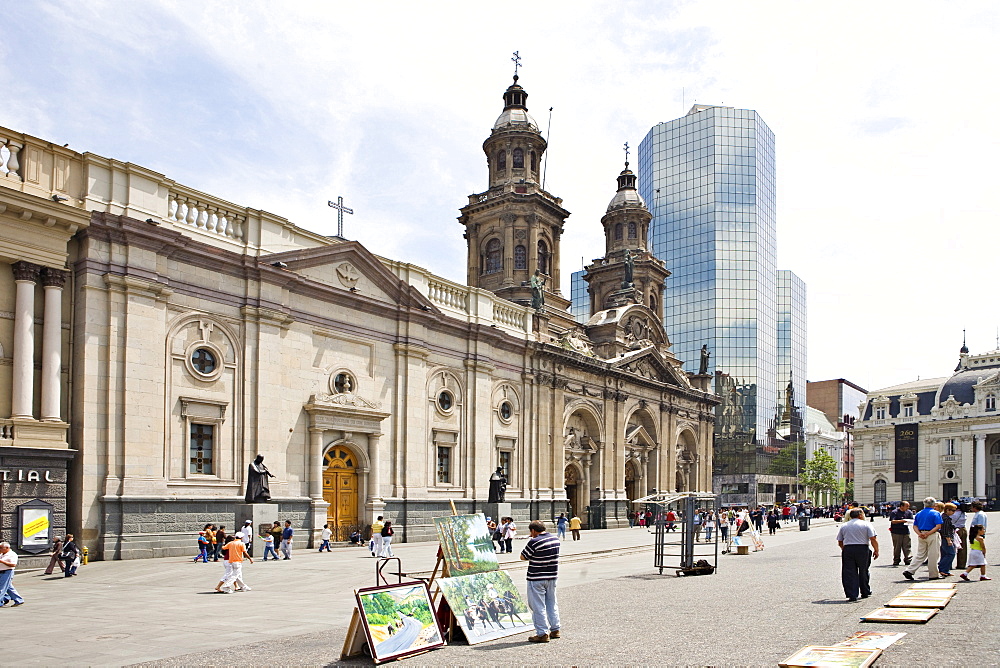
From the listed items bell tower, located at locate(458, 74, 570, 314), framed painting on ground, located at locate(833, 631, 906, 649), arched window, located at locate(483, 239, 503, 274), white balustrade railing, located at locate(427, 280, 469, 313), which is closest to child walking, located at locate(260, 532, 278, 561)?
white balustrade railing, located at locate(427, 280, 469, 313)

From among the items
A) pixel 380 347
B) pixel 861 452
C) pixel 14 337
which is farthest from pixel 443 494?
pixel 861 452

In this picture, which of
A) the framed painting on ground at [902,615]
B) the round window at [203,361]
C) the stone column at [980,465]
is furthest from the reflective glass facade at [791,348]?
the framed painting on ground at [902,615]

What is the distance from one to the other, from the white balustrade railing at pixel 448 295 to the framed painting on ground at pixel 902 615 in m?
29.3

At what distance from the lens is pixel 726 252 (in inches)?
5325

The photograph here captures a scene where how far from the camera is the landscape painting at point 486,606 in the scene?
40.7 ft

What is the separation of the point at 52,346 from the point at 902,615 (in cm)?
2294

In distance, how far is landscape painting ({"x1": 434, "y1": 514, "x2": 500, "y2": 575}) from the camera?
499 inches

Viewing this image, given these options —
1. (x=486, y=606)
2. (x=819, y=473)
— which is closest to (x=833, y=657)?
(x=486, y=606)

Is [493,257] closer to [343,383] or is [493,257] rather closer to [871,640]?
[343,383]

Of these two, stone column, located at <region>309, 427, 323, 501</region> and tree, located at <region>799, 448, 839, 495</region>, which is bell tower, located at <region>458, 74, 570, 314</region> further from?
tree, located at <region>799, 448, 839, 495</region>

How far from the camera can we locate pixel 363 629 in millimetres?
11148

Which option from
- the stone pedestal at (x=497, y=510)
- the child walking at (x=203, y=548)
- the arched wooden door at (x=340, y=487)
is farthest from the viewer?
the stone pedestal at (x=497, y=510)

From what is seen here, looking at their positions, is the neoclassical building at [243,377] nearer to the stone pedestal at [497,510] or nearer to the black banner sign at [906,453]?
the stone pedestal at [497,510]

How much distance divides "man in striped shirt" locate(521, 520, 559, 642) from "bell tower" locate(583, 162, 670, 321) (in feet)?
186
